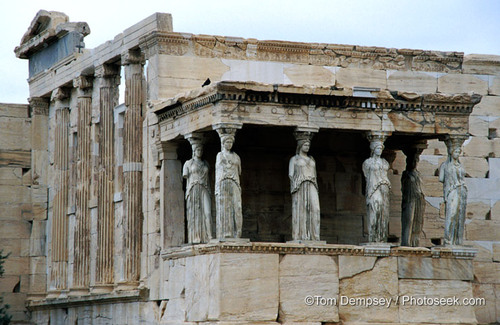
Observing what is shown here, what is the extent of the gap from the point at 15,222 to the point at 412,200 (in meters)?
9.18

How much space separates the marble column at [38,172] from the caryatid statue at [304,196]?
867 cm

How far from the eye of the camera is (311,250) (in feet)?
69.7

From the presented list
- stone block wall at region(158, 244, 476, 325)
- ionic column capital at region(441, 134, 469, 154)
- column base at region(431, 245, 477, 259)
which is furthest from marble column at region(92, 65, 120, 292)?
ionic column capital at region(441, 134, 469, 154)

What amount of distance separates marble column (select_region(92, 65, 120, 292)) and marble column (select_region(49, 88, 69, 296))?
2.04 meters

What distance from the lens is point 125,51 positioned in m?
24.5

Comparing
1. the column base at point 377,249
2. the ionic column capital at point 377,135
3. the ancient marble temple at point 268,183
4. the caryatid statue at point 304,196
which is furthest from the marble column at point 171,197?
the ionic column capital at point 377,135

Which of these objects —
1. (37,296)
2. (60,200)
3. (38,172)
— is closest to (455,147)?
(60,200)

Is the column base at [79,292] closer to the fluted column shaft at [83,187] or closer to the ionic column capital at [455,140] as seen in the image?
the fluted column shaft at [83,187]

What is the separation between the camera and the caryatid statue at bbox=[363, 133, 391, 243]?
21.7 metres

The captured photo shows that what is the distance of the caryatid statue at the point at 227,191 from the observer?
21016mm

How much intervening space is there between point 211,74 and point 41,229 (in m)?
7.15

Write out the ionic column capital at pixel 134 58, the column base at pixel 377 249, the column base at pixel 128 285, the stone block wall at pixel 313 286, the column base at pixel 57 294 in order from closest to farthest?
the stone block wall at pixel 313 286 < the column base at pixel 377 249 < the column base at pixel 128 285 < the ionic column capital at pixel 134 58 < the column base at pixel 57 294

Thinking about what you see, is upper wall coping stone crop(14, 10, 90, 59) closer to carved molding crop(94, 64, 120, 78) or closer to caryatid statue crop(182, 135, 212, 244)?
carved molding crop(94, 64, 120, 78)

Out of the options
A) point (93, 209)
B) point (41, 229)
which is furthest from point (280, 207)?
point (41, 229)
